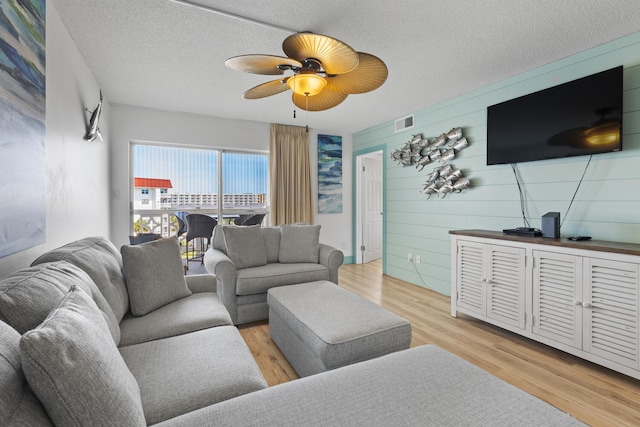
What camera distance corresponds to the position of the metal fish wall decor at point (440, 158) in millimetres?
3447

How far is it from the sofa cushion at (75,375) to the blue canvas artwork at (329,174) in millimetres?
4520

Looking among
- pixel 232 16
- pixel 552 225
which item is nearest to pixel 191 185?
pixel 232 16

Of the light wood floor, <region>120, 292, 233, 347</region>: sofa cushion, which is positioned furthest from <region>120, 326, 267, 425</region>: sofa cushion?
the light wood floor

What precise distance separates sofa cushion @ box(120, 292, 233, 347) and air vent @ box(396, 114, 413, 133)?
137 inches

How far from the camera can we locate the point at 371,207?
5.63m

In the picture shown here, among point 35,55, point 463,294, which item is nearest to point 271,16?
point 35,55

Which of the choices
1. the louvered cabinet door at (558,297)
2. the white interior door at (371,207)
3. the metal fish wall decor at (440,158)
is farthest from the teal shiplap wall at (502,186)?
the white interior door at (371,207)

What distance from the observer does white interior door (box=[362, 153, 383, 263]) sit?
216 inches

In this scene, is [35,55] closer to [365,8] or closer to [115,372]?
[115,372]

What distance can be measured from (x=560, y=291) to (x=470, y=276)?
74 centimetres

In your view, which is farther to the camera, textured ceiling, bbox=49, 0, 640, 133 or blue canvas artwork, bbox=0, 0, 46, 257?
textured ceiling, bbox=49, 0, 640, 133

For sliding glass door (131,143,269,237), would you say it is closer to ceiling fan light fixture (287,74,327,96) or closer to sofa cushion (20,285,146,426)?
ceiling fan light fixture (287,74,327,96)

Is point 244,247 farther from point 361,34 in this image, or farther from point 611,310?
point 611,310

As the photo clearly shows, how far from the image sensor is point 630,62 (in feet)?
7.28
